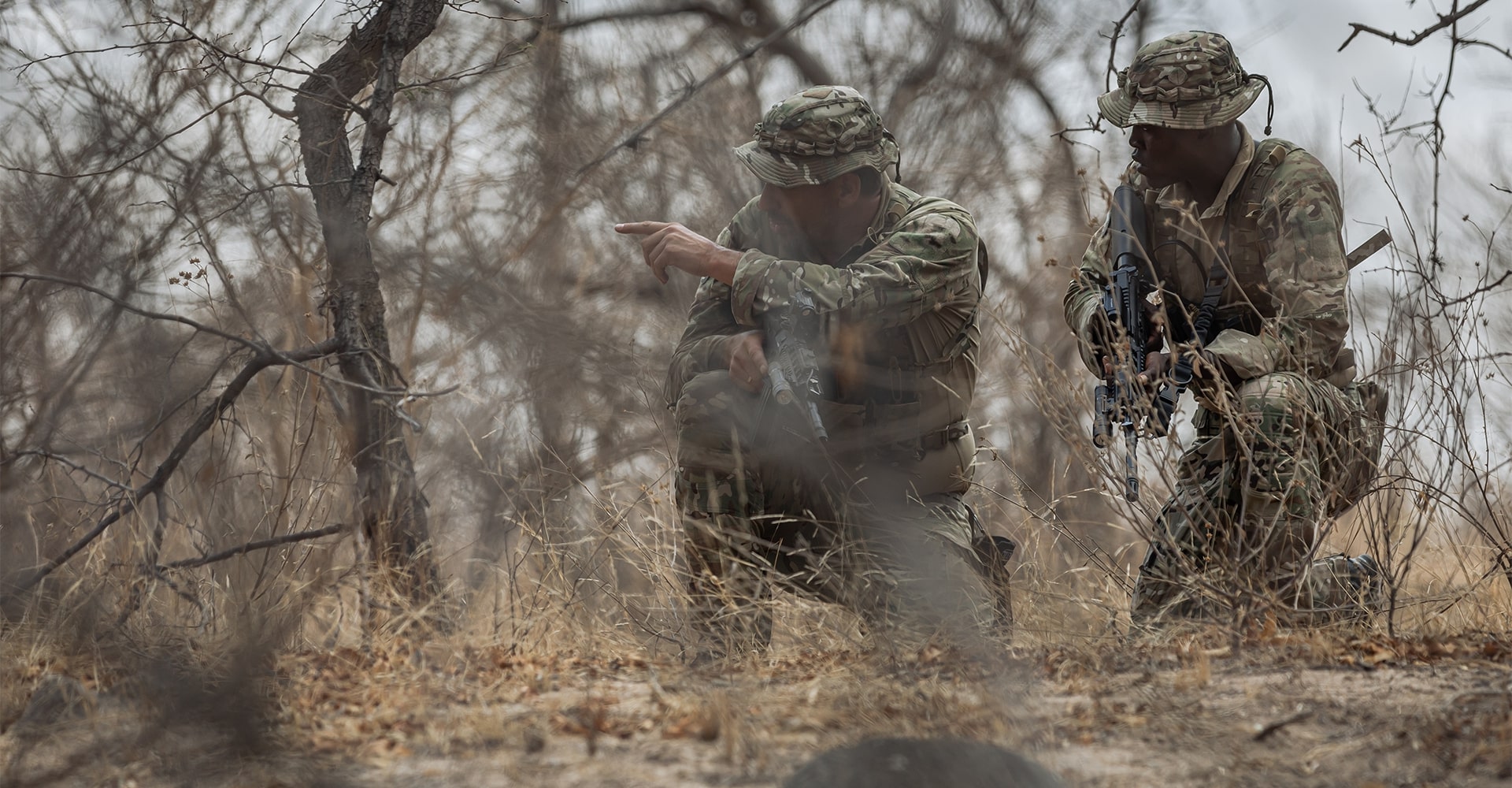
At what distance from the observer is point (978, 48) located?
26.5ft

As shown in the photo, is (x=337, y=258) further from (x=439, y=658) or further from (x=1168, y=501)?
(x=1168, y=501)

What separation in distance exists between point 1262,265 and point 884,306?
93 cm

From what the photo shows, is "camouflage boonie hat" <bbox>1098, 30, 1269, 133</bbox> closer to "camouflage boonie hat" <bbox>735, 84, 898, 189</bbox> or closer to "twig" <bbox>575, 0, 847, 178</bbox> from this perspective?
"camouflage boonie hat" <bbox>735, 84, 898, 189</bbox>

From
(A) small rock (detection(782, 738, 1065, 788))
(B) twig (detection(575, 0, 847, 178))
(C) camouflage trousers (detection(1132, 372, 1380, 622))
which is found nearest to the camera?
(A) small rock (detection(782, 738, 1065, 788))

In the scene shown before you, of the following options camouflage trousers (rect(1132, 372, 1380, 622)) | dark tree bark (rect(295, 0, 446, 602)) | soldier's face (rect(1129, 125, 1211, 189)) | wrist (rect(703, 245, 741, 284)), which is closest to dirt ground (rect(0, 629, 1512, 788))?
camouflage trousers (rect(1132, 372, 1380, 622))

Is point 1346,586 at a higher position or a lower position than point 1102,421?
lower

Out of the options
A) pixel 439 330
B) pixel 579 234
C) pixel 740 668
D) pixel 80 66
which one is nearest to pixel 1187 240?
pixel 740 668

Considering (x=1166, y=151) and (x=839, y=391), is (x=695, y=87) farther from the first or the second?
(x=1166, y=151)

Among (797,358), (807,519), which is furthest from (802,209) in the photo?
(807,519)

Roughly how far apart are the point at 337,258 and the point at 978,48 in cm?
554

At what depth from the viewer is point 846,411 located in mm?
3385

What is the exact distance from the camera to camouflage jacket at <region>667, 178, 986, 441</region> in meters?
3.17

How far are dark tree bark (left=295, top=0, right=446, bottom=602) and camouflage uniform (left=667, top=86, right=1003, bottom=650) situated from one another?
0.71 m

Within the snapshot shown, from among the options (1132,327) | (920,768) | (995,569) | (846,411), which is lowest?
(920,768)
